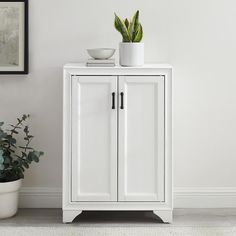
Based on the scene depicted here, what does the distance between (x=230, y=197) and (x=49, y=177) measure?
1.29m

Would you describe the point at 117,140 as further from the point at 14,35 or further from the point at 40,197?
the point at 14,35

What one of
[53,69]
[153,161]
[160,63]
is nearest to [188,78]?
[160,63]

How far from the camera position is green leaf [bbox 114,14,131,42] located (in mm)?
3525

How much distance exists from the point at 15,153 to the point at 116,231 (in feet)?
3.25

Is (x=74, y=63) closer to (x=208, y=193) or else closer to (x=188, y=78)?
(x=188, y=78)

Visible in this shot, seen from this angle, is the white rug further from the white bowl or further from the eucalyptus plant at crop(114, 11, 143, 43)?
the eucalyptus plant at crop(114, 11, 143, 43)

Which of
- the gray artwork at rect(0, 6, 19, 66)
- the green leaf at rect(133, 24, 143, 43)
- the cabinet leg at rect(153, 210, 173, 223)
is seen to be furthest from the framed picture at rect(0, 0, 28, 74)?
the cabinet leg at rect(153, 210, 173, 223)

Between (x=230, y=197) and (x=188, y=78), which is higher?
(x=188, y=78)

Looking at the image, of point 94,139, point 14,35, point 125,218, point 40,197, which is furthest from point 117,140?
point 14,35

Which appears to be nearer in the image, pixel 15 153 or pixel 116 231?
pixel 116 231

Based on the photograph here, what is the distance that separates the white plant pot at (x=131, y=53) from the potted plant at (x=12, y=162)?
0.82 metres

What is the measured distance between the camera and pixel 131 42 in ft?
11.7

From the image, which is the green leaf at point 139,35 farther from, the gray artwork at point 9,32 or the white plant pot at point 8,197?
the white plant pot at point 8,197

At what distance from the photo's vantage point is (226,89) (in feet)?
12.8
